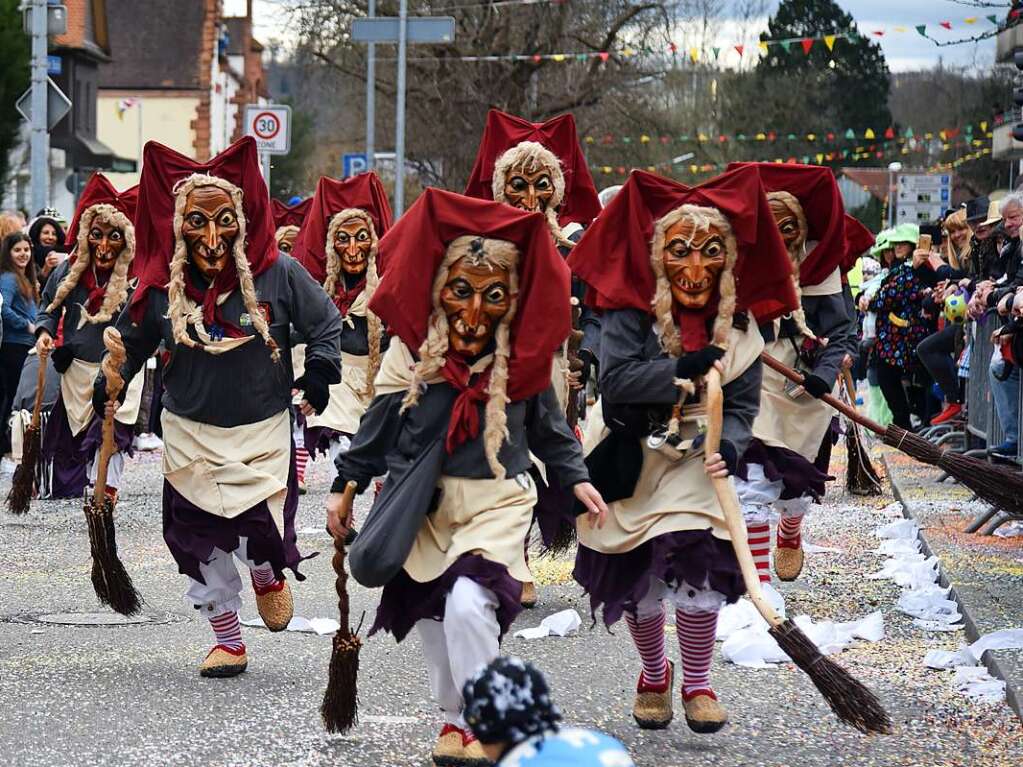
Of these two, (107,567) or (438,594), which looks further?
(107,567)

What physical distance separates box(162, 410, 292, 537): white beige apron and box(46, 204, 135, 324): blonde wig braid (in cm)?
359

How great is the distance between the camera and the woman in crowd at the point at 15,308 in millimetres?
13812

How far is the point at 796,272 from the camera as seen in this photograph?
8133mm

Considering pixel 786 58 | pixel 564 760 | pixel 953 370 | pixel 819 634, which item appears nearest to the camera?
pixel 564 760

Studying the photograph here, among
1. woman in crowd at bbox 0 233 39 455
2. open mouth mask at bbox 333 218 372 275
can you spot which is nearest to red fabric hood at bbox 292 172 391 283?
open mouth mask at bbox 333 218 372 275

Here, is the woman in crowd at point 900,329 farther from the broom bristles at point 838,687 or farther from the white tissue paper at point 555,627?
the broom bristles at point 838,687

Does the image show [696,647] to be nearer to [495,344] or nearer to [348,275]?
[495,344]

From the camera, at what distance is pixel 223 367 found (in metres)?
6.98

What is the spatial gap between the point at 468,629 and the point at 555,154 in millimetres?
4343

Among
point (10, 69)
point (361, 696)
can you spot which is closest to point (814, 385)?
point (361, 696)

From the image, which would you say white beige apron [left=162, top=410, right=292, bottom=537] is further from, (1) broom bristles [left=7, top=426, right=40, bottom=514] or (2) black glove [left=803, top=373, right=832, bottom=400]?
(1) broom bristles [left=7, top=426, right=40, bottom=514]

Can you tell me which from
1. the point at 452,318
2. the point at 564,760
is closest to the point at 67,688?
the point at 452,318

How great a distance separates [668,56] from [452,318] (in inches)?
1471

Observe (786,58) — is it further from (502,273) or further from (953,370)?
(502,273)
